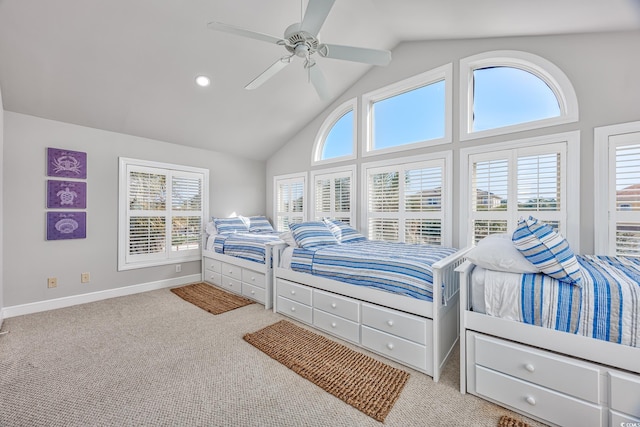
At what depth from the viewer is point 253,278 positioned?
11.6 feet

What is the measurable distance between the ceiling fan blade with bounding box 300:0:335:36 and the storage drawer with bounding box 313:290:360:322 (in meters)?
2.14

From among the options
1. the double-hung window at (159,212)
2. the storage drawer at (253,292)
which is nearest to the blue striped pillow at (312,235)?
the storage drawer at (253,292)

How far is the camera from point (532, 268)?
63.1 inches

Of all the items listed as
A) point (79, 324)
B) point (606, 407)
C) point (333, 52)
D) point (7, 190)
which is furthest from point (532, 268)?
point (7, 190)

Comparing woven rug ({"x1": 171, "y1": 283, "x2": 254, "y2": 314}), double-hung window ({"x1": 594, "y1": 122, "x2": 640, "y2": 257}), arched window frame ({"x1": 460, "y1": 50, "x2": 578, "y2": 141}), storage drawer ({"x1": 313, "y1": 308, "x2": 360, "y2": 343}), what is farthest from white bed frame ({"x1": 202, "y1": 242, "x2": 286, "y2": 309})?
double-hung window ({"x1": 594, "y1": 122, "x2": 640, "y2": 257})

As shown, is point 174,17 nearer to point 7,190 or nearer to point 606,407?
point 7,190

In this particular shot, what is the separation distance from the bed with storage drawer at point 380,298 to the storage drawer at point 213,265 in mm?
1583

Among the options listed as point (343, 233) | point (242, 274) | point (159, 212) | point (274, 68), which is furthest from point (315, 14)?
point (159, 212)

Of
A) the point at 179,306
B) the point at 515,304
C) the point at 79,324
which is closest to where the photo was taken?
the point at 515,304

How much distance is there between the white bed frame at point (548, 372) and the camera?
1.33 m

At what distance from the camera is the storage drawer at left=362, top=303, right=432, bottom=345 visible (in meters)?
1.96

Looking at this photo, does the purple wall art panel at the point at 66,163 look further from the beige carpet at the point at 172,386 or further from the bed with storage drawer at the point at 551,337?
the bed with storage drawer at the point at 551,337

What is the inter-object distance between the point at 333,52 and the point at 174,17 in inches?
65.4

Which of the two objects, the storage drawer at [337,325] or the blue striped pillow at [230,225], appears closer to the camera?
the storage drawer at [337,325]
